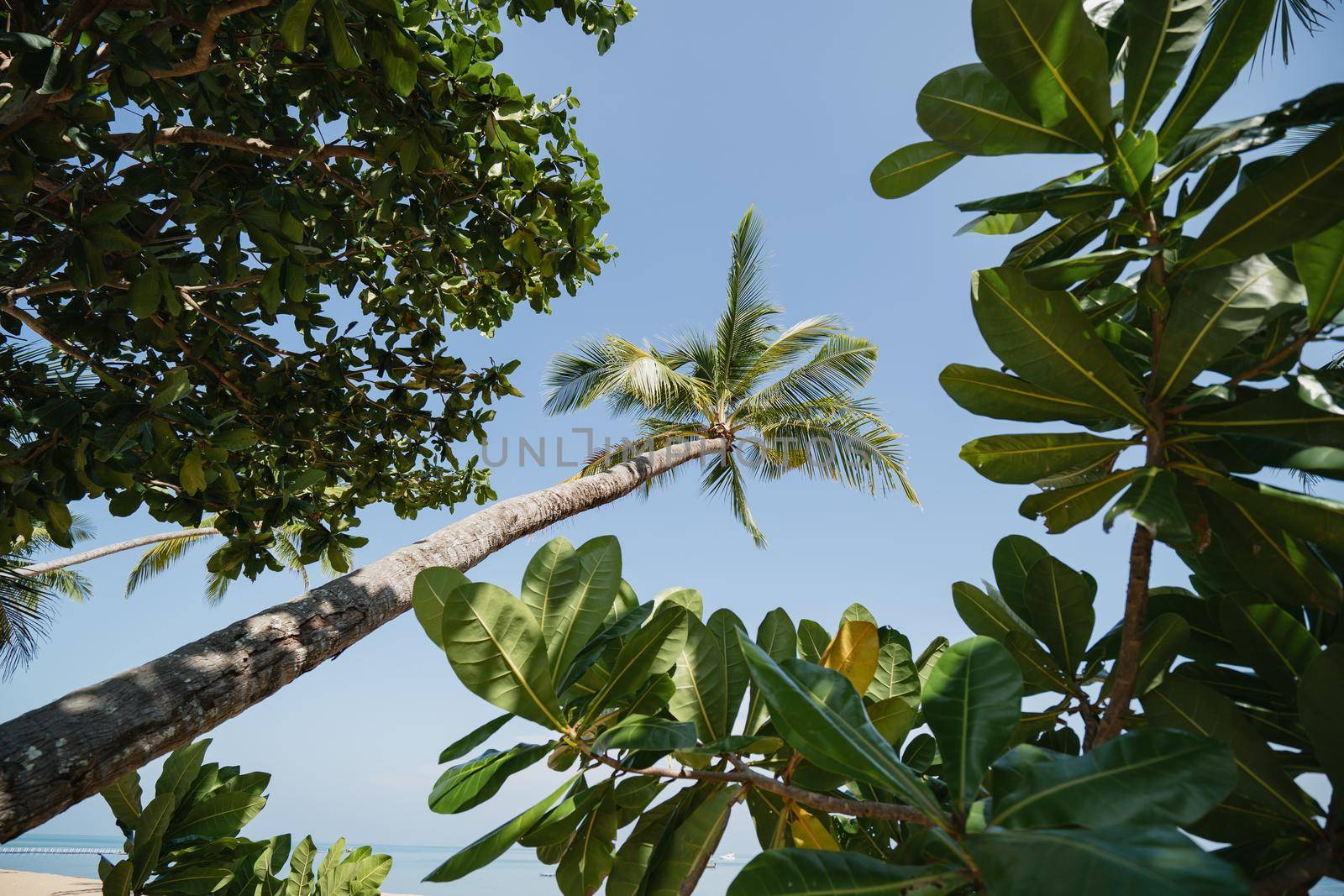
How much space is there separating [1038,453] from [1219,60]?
527 millimetres

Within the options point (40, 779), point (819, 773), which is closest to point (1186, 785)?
point (819, 773)

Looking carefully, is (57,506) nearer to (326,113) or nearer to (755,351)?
(326,113)

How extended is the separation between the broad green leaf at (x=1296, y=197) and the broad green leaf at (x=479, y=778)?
1001 mm

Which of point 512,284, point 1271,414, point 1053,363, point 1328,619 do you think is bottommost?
point 1328,619

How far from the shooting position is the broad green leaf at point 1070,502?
0.96 metres

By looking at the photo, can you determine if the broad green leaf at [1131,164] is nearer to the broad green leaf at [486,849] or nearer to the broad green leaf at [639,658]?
the broad green leaf at [639,658]

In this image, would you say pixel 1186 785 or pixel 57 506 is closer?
pixel 1186 785

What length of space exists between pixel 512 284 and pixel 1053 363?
3.23 m

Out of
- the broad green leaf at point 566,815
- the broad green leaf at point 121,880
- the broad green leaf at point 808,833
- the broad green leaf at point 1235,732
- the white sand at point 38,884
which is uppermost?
the white sand at point 38,884

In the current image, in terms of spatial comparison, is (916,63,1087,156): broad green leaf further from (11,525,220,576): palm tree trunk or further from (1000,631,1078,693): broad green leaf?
(11,525,220,576): palm tree trunk

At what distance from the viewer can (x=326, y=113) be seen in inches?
112

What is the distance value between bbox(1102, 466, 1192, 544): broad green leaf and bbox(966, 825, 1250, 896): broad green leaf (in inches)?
13.5

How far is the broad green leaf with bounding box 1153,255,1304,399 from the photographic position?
776mm

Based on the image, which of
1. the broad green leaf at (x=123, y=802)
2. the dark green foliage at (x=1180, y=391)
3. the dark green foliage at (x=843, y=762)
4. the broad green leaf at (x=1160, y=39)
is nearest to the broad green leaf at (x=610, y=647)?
the dark green foliage at (x=843, y=762)
